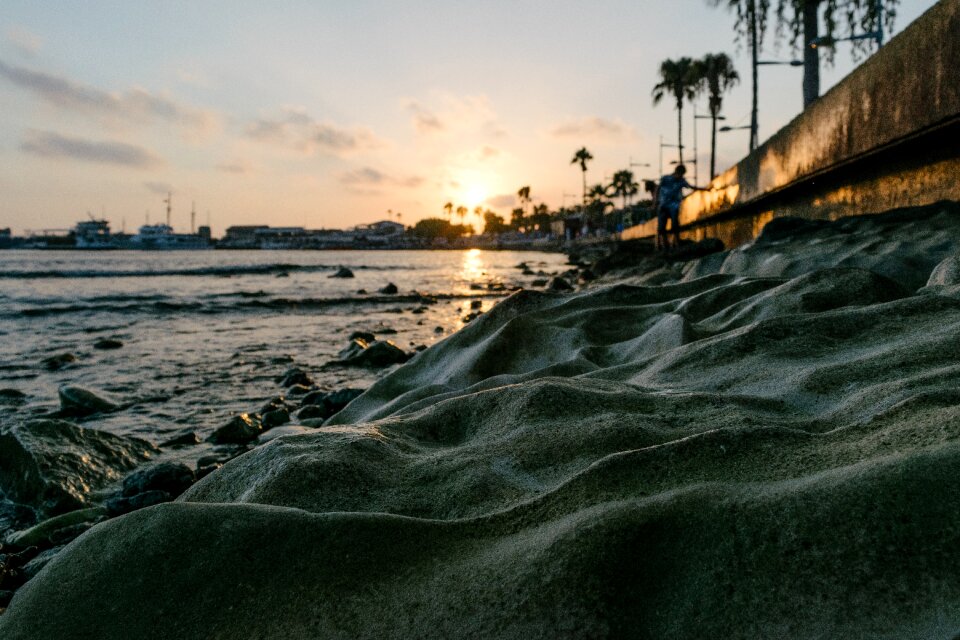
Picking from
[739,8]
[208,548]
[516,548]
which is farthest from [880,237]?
[739,8]

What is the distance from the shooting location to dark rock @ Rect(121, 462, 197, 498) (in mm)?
2697

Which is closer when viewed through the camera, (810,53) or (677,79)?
(810,53)

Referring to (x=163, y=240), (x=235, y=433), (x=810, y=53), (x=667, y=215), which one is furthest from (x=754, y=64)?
(x=163, y=240)

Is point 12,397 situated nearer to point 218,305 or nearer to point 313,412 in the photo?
point 313,412

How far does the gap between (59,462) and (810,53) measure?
15.1 metres

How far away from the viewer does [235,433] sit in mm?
3525

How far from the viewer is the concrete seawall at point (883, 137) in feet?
12.3

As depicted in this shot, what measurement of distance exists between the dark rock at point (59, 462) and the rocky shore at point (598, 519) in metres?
0.31

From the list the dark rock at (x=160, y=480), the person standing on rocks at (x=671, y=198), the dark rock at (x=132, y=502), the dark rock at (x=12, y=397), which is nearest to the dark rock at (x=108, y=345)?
the dark rock at (x=12, y=397)

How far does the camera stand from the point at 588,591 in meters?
0.94

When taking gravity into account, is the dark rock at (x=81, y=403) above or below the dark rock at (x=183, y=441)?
above

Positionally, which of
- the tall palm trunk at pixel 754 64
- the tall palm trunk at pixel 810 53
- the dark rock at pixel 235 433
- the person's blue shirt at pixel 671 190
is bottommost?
the dark rock at pixel 235 433

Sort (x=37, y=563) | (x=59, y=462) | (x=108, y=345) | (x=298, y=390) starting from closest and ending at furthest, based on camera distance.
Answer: (x=37, y=563)
(x=59, y=462)
(x=298, y=390)
(x=108, y=345)

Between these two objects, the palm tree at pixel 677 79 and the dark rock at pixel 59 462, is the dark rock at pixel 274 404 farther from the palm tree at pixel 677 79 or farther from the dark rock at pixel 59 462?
the palm tree at pixel 677 79
